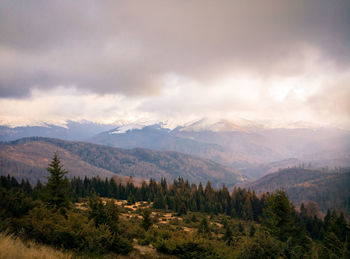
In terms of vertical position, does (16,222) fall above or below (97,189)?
above

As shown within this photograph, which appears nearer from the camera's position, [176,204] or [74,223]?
[74,223]

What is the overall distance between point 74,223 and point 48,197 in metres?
16.5

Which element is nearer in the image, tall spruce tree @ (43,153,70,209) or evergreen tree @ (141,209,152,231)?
tall spruce tree @ (43,153,70,209)

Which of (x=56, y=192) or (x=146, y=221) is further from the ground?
(x=56, y=192)

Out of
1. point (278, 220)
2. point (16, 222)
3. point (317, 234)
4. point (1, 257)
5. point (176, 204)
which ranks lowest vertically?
point (317, 234)

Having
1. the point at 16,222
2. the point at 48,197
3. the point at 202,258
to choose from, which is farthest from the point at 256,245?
the point at 48,197

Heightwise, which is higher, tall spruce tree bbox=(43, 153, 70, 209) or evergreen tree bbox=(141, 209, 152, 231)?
tall spruce tree bbox=(43, 153, 70, 209)

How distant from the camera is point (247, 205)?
79188 millimetres

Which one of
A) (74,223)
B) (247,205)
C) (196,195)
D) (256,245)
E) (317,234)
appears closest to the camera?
(256,245)

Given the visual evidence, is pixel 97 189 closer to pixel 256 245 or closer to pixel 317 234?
pixel 317 234

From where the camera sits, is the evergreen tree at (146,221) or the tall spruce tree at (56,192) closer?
the tall spruce tree at (56,192)

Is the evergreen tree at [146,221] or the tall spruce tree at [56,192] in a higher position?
the tall spruce tree at [56,192]

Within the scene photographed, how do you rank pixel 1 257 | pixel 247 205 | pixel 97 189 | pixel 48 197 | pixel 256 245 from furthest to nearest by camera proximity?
pixel 97 189, pixel 247 205, pixel 48 197, pixel 256 245, pixel 1 257

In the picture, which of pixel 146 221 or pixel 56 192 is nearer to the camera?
pixel 146 221
